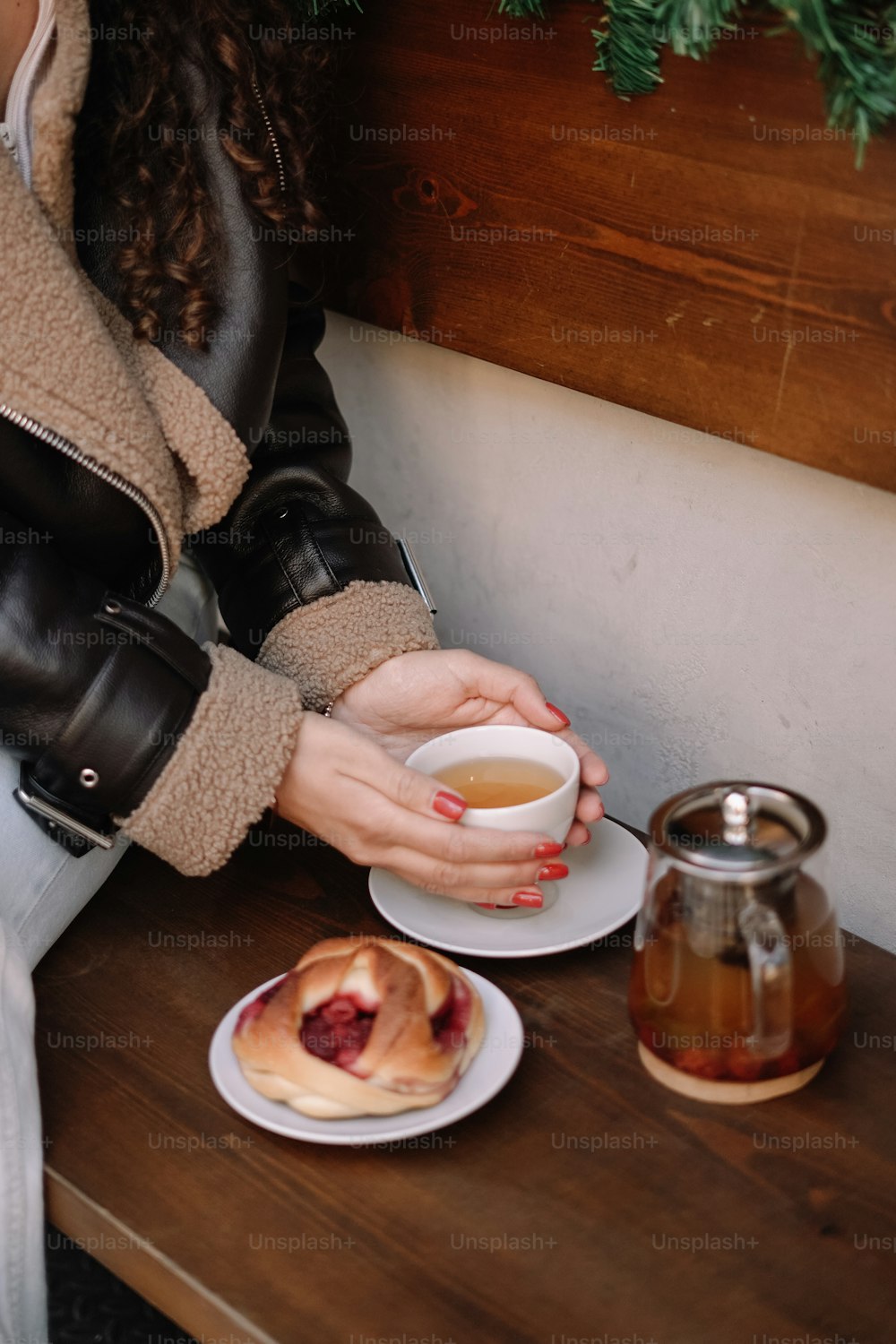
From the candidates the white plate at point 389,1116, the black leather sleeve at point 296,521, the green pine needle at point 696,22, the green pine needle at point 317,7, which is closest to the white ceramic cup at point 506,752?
the white plate at point 389,1116

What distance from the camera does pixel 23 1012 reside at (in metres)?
0.84

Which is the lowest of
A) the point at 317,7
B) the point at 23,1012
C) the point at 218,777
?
the point at 23,1012

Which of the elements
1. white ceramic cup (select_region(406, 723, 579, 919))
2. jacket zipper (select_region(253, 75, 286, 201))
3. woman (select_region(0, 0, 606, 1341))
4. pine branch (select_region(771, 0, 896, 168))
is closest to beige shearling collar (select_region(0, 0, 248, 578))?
woman (select_region(0, 0, 606, 1341))

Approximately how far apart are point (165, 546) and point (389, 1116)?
482 mm

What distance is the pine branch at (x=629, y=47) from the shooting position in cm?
88

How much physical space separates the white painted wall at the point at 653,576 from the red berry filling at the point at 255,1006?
1.25 feet

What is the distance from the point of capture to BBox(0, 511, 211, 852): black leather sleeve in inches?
35.4

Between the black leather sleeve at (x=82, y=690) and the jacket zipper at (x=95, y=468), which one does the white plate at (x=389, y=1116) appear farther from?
the jacket zipper at (x=95, y=468)

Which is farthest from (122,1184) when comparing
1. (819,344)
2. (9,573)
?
(819,344)

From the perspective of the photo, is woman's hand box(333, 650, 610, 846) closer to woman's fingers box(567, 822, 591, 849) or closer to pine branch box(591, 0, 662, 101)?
woman's fingers box(567, 822, 591, 849)

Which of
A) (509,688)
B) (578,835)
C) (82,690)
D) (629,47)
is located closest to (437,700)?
(509,688)

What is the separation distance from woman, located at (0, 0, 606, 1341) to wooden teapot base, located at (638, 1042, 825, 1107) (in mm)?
162

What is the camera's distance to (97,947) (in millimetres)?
984

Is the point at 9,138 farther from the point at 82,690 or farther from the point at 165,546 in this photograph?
the point at 82,690
